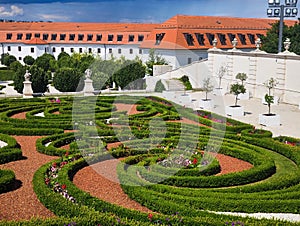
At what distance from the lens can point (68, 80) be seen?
117ft

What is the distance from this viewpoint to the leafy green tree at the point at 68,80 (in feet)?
117

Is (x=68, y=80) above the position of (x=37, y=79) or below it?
below

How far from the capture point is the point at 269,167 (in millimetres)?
12117

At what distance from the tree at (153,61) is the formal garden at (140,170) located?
2404 cm

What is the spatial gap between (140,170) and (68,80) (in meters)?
25.3

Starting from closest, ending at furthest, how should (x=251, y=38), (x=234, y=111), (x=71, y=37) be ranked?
(x=234, y=111) < (x=251, y=38) < (x=71, y=37)

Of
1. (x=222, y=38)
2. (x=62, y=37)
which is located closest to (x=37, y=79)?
(x=222, y=38)

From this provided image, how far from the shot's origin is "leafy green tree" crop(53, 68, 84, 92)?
35.8 meters

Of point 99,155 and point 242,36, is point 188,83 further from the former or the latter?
point 99,155

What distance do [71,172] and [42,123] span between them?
20.5 feet

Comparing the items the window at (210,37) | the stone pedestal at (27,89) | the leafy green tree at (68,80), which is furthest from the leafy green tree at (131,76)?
the window at (210,37)

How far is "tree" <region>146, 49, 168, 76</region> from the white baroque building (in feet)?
2.65

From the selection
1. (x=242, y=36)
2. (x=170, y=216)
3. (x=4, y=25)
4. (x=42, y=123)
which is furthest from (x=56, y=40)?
(x=170, y=216)

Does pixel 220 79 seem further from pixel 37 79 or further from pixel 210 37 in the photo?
pixel 210 37
